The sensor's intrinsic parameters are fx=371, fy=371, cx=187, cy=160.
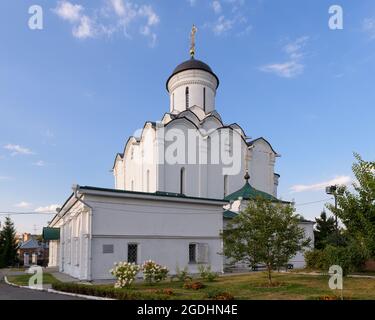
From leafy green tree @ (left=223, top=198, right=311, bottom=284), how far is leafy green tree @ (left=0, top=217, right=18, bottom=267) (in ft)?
135

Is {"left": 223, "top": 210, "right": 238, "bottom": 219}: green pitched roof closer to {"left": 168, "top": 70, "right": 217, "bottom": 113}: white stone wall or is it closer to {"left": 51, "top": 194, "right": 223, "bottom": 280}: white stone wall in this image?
{"left": 51, "top": 194, "right": 223, "bottom": 280}: white stone wall

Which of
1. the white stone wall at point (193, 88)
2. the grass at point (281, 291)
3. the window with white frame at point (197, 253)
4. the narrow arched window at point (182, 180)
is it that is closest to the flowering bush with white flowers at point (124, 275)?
the grass at point (281, 291)

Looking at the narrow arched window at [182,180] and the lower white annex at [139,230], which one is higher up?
the narrow arched window at [182,180]

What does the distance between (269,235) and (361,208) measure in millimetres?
3816

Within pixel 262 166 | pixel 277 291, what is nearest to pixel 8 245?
pixel 262 166

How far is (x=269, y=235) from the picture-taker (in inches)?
599

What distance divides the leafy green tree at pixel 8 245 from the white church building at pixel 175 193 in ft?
27.5

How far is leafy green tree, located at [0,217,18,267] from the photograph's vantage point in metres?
47.6

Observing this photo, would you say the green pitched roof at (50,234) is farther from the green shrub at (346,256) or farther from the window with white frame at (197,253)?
the green shrub at (346,256)

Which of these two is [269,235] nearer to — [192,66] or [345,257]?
[345,257]

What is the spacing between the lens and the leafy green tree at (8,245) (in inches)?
1874

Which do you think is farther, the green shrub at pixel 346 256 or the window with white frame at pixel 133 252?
the window with white frame at pixel 133 252
